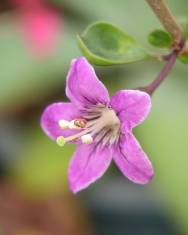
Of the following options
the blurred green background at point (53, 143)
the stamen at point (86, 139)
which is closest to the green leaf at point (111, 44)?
the stamen at point (86, 139)

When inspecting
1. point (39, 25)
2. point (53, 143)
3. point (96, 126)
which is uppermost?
point (96, 126)

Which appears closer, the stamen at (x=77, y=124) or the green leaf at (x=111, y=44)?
the green leaf at (x=111, y=44)

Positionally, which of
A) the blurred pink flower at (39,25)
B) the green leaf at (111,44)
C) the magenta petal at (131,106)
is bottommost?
the blurred pink flower at (39,25)

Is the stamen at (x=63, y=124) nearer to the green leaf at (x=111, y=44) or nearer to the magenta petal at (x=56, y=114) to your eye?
the magenta petal at (x=56, y=114)

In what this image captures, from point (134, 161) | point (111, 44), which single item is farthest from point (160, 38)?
point (134, 161)

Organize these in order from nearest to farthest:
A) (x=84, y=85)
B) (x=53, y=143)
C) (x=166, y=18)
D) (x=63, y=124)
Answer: (x=166, y=18)
(x=84, y=85)
(x=63, y=124)
(x=53, y=143)

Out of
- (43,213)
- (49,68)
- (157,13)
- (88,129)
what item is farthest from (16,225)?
(157,13)

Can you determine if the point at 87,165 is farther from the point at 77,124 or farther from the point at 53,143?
the point at 53,143

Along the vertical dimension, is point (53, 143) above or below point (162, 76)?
below
